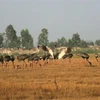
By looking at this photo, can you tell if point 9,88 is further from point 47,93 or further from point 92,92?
point 92,92

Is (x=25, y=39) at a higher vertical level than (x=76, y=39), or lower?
higher

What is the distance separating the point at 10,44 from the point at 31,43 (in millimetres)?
10962

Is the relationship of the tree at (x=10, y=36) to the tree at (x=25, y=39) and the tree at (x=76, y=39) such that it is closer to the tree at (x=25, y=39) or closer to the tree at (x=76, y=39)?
the tree at (x=25, y=39)

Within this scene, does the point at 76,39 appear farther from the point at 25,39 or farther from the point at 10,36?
the point at 10,36

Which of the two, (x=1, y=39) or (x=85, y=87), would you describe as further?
(x=1, y=39)

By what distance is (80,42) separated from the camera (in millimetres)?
103812

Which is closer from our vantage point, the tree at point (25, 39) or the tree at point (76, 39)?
the tree at point (76, 39)

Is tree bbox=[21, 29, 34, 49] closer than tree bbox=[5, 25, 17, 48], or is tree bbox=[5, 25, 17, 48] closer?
tree bbox=[5, 25, 17, 48]

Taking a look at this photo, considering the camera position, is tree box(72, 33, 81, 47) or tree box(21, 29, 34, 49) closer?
tree box(72, 33, 81, 47)

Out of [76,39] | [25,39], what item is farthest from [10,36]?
[76,39]

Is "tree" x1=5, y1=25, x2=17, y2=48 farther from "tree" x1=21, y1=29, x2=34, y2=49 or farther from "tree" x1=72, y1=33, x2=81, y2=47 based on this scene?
"tree" x1=72, y1=33, x2=81, y2=47

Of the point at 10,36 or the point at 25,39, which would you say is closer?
the point at 10,36

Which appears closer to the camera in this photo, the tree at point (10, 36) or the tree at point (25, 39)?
the tree at point (10, 36)

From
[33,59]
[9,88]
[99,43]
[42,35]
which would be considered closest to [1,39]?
[42,35]
